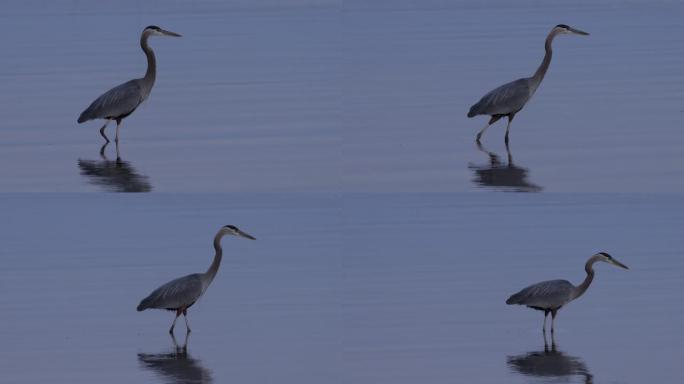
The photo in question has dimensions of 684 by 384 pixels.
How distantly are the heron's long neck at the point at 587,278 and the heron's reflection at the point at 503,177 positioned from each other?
912 millimetres

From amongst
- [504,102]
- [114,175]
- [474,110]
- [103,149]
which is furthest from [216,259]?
[504,102]

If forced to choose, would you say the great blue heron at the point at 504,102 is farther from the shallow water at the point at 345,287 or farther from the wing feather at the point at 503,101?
the shallow water at the point at 345,287

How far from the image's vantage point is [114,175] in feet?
41.2

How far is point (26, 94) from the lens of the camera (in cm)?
1644

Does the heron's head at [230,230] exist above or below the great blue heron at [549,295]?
above

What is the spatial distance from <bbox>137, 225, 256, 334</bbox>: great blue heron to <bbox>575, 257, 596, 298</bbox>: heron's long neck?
116 inches

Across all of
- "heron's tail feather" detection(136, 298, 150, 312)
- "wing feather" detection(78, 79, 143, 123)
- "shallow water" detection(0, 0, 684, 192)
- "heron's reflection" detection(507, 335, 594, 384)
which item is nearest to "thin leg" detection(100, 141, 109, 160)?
"shallow water" detection(0, 0, 684, 192)

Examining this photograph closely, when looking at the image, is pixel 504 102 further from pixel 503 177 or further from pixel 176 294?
pixel 176 294

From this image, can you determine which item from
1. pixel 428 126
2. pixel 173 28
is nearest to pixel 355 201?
pixel 428 126

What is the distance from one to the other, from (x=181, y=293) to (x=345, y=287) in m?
1.33

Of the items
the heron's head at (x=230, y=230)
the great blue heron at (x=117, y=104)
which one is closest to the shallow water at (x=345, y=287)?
the heron's head at (x=230, y=230)

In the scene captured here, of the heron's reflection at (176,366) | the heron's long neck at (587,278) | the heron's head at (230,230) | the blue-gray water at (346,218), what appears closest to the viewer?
the heron's reflection at (176,366)

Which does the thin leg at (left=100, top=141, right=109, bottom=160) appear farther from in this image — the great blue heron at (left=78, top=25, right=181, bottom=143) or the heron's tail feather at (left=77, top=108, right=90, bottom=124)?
the heron's tail feather at (left=77, top=108, right=90, bottom=124)

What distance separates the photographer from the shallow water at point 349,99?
12.8m
